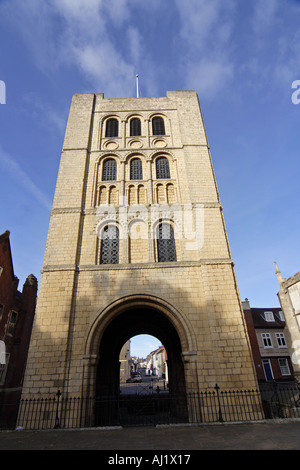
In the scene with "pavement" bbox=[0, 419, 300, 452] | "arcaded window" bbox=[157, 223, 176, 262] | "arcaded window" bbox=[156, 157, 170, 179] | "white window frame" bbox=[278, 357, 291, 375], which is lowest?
A: "pavement" bbox=[0, 419, 300, 452]

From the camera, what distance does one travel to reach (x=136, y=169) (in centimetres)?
1543

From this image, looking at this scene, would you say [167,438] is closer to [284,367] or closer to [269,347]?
[269,347]

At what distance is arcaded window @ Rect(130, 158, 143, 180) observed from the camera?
15.1 m

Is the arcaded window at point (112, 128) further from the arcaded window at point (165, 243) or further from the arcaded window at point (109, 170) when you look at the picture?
the arcaded window at point (165, 243)

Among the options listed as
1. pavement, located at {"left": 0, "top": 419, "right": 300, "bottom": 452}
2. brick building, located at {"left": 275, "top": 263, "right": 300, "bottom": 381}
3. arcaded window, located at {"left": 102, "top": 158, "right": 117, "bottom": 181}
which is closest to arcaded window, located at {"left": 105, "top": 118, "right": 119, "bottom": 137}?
arcaded window, located at {"left": 102, "top": 158, "right": 117, "bottom": 181}

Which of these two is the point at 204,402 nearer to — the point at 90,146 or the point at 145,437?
the point at 145,437

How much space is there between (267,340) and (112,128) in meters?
26.9

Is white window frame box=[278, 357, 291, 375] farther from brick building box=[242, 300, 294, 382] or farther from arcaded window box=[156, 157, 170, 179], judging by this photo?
arcaded window box=[156, 157, 170, 179]

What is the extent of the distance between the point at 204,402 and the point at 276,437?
2879 mm

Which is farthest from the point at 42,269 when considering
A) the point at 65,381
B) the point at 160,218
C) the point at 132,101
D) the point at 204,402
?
the point at 132,101

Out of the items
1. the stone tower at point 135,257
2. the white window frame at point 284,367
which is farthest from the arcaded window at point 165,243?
the white window frame at point 284,367

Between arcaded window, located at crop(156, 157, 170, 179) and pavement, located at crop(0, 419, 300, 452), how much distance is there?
1240cm

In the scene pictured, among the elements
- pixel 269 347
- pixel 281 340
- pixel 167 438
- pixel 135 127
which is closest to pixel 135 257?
pixel 167 438

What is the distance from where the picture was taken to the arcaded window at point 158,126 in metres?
17.0
